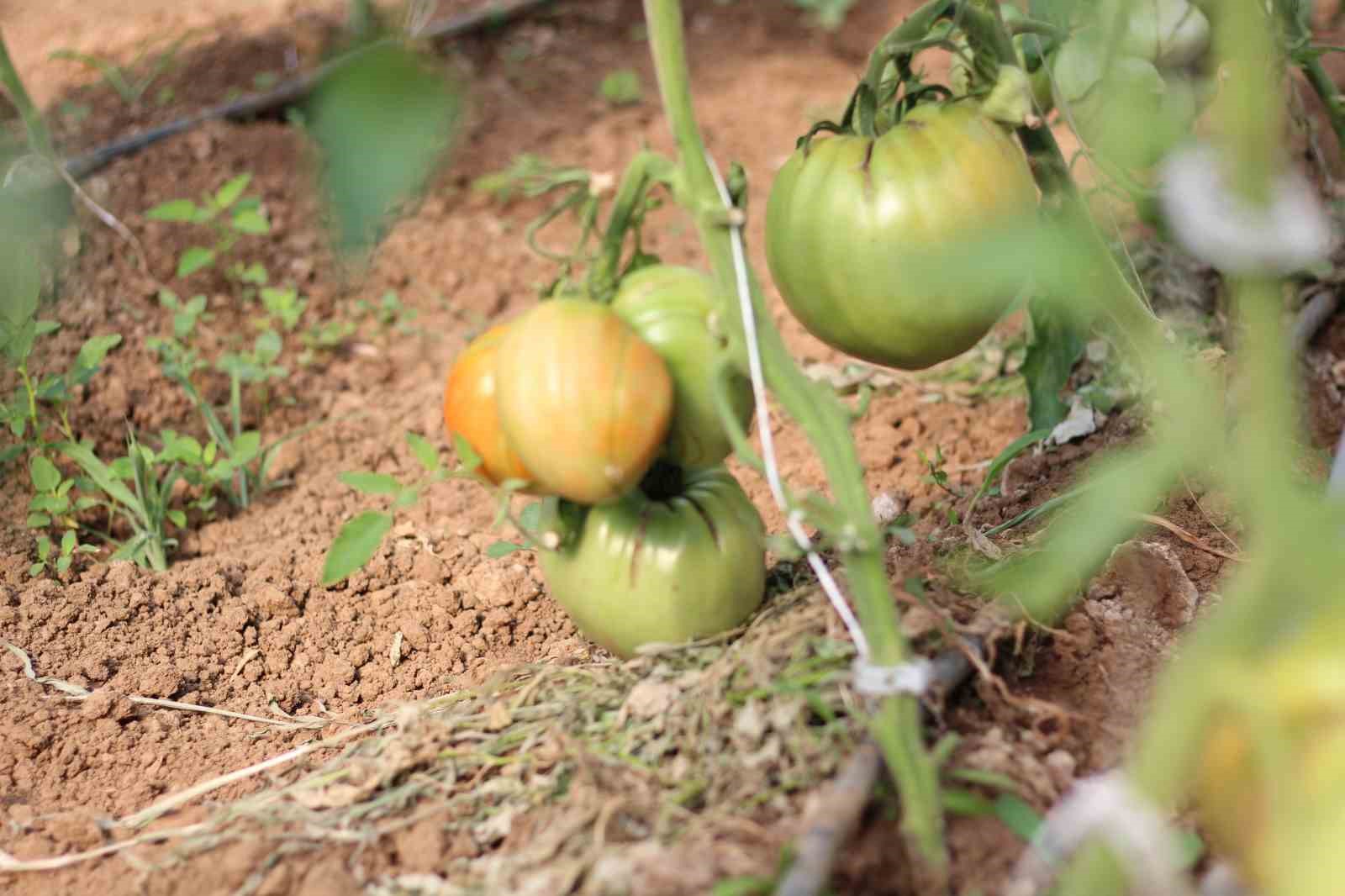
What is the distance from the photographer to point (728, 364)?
1.35 meters

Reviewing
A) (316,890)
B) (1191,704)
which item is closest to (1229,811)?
(1191,704)

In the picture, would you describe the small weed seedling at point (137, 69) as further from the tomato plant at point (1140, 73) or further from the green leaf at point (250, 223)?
the tomato plant at point (1140, 73)

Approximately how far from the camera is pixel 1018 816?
4.00 ft

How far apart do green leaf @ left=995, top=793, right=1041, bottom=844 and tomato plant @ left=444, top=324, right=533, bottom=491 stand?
21.6 inches

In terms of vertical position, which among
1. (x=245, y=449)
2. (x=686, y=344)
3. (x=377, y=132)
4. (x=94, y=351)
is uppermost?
(x=377, y=132)

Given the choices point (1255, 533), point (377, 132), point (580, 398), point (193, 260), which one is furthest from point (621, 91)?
point (377, 132)

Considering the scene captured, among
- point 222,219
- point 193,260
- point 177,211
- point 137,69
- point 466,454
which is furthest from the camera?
point 137,69

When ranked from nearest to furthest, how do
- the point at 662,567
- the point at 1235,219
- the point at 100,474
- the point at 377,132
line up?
the point at 377,132, the point at 1235,219, the point at 662,567, the point at 100,474

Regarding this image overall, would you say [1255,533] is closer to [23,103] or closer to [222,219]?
[23,103]

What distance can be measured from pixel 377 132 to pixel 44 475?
184 cm

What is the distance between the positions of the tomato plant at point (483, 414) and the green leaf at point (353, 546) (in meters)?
0.12

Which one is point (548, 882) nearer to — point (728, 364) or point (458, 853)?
point (458, 853)

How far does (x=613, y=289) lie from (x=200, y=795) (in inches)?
31.7

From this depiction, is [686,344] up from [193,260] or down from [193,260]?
up
